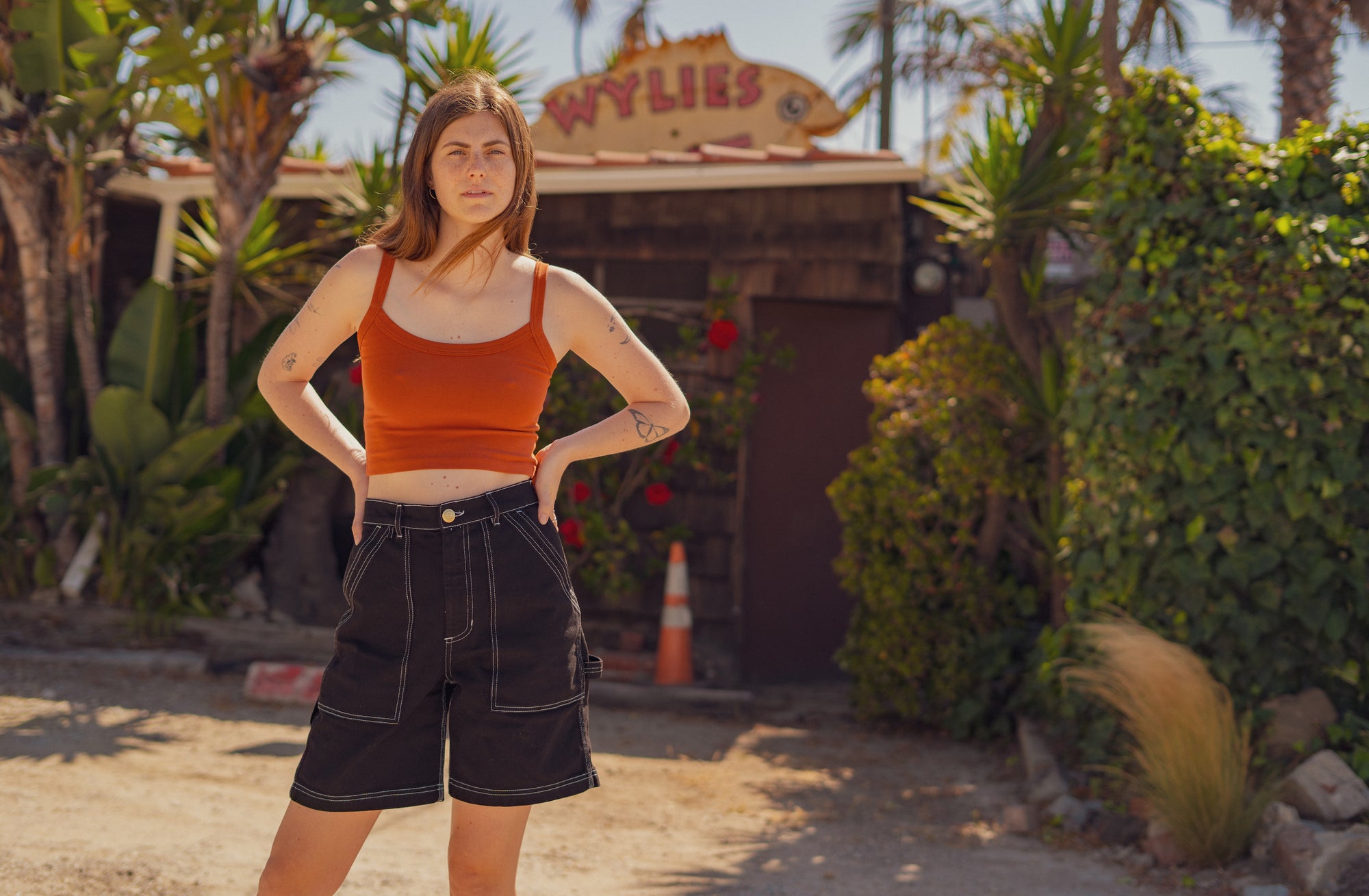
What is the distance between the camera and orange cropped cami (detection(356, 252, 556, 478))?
1.92 metres

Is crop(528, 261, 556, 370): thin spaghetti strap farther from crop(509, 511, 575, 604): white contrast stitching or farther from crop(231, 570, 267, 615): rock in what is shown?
crop(231, 570, 267, 615): rock

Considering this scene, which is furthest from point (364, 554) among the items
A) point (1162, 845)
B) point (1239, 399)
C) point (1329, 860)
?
point (1239, 399)

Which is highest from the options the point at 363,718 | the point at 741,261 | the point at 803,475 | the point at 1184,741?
the point at 741,261

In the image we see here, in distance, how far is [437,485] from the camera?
1913 mm

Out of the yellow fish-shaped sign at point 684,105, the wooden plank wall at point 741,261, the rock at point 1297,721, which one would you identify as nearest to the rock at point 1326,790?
the rock at point 1297,721

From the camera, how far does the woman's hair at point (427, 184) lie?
1.96 m

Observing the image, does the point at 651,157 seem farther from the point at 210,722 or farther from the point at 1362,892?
the point at 1362,892

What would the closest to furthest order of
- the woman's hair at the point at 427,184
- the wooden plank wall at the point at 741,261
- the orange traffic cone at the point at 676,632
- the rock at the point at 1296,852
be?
the woman's hair at the point at 427,184 < the rock at the point at 1296,852 < the orange traffic cone at the point at 676,632 < the wooden plank wall at the point at 741,261

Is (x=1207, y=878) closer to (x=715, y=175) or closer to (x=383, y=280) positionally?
(x=383, y=280)

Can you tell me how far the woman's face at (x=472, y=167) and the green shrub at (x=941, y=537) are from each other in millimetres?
4001

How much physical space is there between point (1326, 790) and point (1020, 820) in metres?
1.03

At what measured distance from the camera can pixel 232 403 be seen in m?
6.60

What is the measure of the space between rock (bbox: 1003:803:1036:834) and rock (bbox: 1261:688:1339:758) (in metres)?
0.85

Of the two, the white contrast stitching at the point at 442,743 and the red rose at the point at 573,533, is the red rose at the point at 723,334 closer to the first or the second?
the red rose at the point at 573,533
